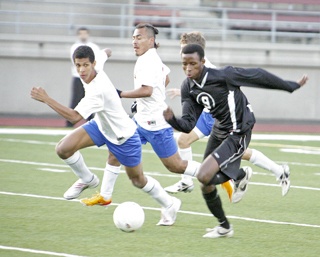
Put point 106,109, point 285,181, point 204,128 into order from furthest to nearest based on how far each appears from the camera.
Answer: point 204,128 → point 285,181 → point 106,109

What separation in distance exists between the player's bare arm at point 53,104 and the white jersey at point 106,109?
0.10 meters

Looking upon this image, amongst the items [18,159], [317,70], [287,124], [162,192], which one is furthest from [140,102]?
[317,70]

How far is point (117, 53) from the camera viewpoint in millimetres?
23719

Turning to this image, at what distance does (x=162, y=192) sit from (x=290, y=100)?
15725 millimetres

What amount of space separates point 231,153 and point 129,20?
18.2 m

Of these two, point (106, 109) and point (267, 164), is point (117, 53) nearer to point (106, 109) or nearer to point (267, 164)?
point (267, 164)

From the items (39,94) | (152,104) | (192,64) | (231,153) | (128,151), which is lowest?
(128,151)

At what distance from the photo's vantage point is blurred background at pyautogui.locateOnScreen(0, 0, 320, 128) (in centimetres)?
2342

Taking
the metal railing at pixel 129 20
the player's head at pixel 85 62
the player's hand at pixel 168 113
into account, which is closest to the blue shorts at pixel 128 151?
the player's head at pixel 85 62

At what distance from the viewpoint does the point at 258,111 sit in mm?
24344

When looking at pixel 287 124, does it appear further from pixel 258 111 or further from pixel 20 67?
pixel 20 67

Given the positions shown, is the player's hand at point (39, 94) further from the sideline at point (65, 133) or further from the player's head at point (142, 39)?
the sideline at point (65, 133)

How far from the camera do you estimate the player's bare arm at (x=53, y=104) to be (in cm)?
824

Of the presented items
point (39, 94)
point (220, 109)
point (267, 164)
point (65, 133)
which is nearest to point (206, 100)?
point (220, 109)
